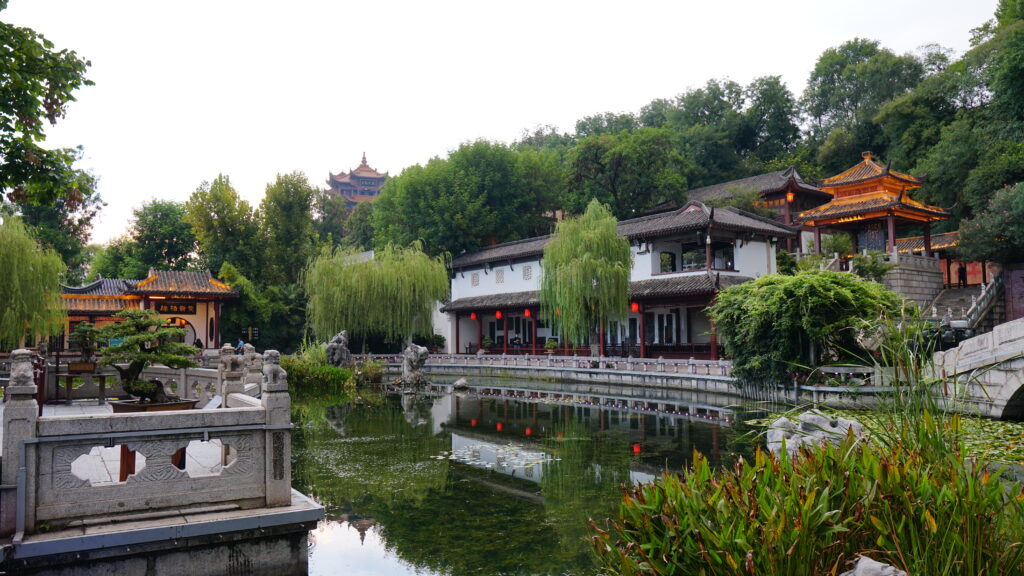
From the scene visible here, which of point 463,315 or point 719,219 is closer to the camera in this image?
point 719,219

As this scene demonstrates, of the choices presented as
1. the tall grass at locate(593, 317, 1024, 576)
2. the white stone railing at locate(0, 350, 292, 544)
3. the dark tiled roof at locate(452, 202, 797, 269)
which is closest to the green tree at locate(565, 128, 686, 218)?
the dark tiled roof at locate(452, 202, 797, 269)

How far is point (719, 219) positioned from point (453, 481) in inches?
694

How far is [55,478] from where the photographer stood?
4.88m

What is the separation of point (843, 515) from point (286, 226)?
3484 centimetres

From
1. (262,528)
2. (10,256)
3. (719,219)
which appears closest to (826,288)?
(719,219)

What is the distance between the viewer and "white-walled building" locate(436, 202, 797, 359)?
77.5ft

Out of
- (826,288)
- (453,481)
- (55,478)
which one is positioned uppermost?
(826,288)

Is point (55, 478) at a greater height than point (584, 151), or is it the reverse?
point (584, 151)

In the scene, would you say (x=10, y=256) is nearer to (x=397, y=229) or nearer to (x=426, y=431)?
(x=426, y=431)

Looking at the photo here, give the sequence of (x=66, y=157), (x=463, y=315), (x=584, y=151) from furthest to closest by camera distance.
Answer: (x=584, y=151) < (x=463, y=315) < (x=66, y=157)

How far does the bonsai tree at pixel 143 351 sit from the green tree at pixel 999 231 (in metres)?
24.2

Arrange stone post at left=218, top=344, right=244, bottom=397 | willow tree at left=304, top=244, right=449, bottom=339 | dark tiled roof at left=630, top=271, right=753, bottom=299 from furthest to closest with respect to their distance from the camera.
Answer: willow tree at left=304, top=244, right=449, bottom=339 → dark tiled roof at left=630, top=271, right=753, bottom=299 → stone post at left=218, top=344, right=244, bottom=397

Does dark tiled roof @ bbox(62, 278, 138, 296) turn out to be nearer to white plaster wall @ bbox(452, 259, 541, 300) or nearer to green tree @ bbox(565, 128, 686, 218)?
white plaster wall @ bbox(452, 259, 541, 300)

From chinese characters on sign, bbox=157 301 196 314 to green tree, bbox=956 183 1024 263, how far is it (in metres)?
31.4
